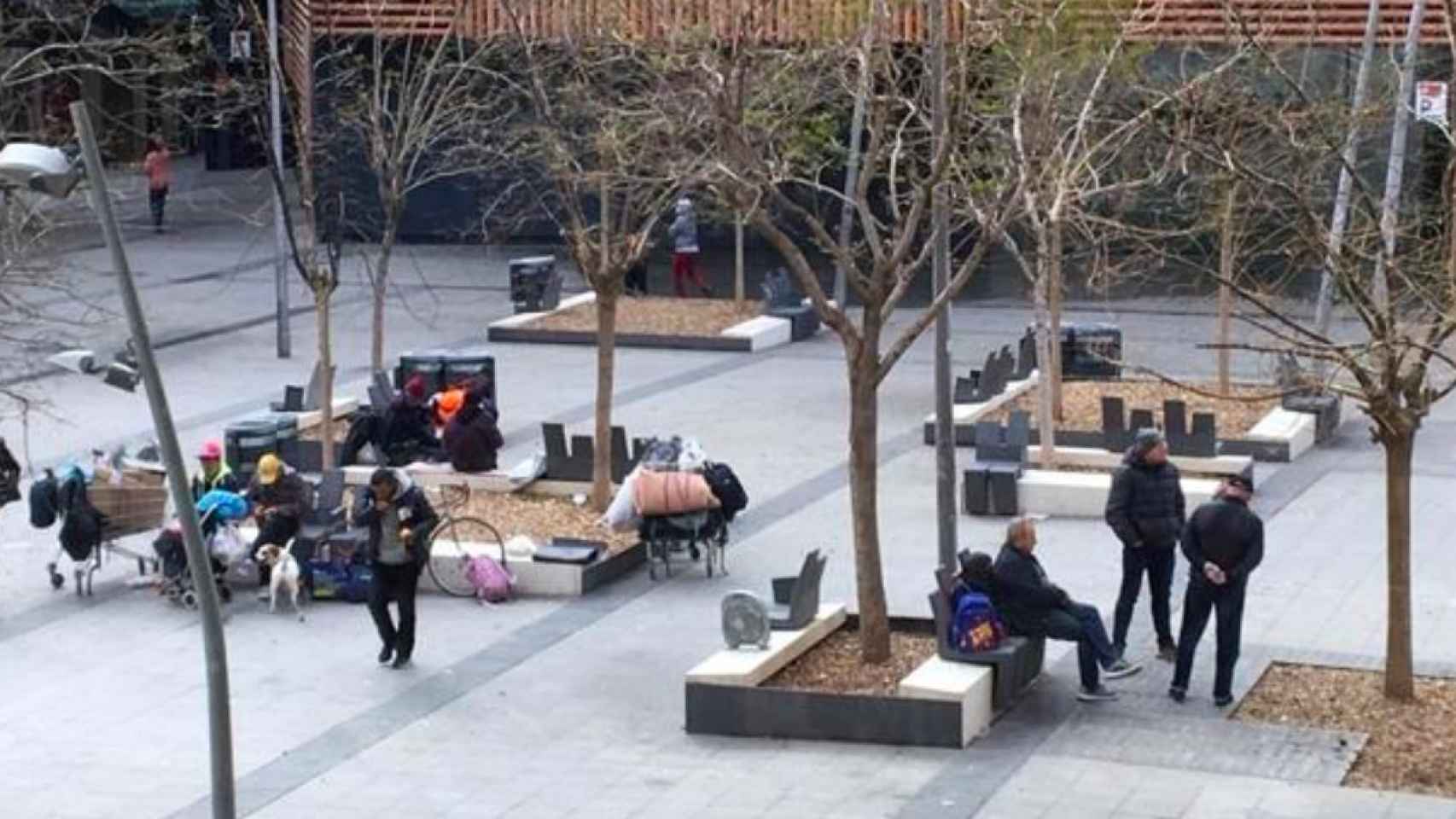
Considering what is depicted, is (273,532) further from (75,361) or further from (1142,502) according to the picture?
(1142,502)

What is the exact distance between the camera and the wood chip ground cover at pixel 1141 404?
2583 cm

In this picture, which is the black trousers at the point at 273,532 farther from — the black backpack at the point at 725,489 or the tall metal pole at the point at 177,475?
the tall metal pole at the point at 177,475

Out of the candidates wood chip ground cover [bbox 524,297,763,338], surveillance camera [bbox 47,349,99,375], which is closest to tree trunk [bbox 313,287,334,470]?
wood chip ground cover [bbox 524,297,763,338]

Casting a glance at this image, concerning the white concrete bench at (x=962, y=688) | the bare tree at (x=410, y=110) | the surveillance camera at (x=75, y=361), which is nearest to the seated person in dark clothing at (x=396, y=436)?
the bare tree at (x=410, y=110)

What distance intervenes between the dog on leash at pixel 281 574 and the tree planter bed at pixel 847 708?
4.00 meters

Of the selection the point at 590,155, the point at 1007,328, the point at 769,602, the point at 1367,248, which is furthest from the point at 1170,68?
the point at 769,602

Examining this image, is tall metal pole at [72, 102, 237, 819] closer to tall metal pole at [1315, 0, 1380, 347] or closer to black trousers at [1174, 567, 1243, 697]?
black trousers at [1174, 567, 1243, 697]

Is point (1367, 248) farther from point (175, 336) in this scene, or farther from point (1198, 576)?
point (175, 336)

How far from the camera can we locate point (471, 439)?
23250mm

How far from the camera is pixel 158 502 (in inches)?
828

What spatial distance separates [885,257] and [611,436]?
6.61m

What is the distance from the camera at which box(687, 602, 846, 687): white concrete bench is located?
16328mm

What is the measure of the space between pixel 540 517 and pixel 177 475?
9869 mm

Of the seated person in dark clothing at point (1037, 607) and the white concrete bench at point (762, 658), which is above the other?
the seated person in dark clothing at point (1037, 607)
